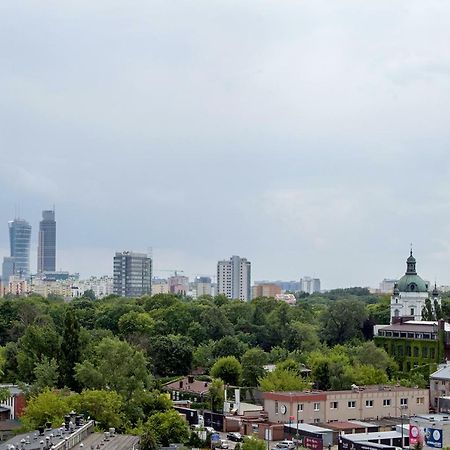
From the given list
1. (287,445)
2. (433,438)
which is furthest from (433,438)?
(287,445)

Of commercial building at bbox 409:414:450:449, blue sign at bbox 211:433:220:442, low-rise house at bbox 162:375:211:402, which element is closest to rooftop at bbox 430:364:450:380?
commercial building at bbox 409:414:450:449

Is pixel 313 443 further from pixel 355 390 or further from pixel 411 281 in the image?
pixel 411 281

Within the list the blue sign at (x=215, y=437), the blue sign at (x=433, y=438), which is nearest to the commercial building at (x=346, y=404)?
the blue sign at (x=215, y=437)

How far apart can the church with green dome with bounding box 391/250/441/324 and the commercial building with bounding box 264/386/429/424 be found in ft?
86.5

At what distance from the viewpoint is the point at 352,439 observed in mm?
44000

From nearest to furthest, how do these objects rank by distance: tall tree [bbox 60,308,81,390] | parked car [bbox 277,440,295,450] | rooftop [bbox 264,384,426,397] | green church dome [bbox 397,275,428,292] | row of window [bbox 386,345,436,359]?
parked car [bbox 277,440,295,450] → rooftop [bbox 264,384,426,397] → tall tree [bbox 60,308,81,390] → row of window [bbox 386,345,436,359] → green church dome [bbox 397,275,428,292]

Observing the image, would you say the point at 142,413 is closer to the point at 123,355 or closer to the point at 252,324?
the point at 123,355

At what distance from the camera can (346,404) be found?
2015 inches

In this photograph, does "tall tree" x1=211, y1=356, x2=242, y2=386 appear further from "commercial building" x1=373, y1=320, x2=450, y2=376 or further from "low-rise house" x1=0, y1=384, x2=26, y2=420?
"low-rise house" x1=0, y1=384, x2=26, y2=420

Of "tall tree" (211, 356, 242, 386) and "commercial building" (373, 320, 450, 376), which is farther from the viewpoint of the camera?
"commercial building" (373, 320, 450, 376)

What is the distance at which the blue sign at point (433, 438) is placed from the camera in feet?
143

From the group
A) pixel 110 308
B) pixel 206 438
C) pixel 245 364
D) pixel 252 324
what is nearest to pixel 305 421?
pixel 206 438

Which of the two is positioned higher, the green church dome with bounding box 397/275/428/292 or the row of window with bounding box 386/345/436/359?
the green church dome with bounding box 397/275/428/292

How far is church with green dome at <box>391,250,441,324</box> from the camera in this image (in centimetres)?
8138
